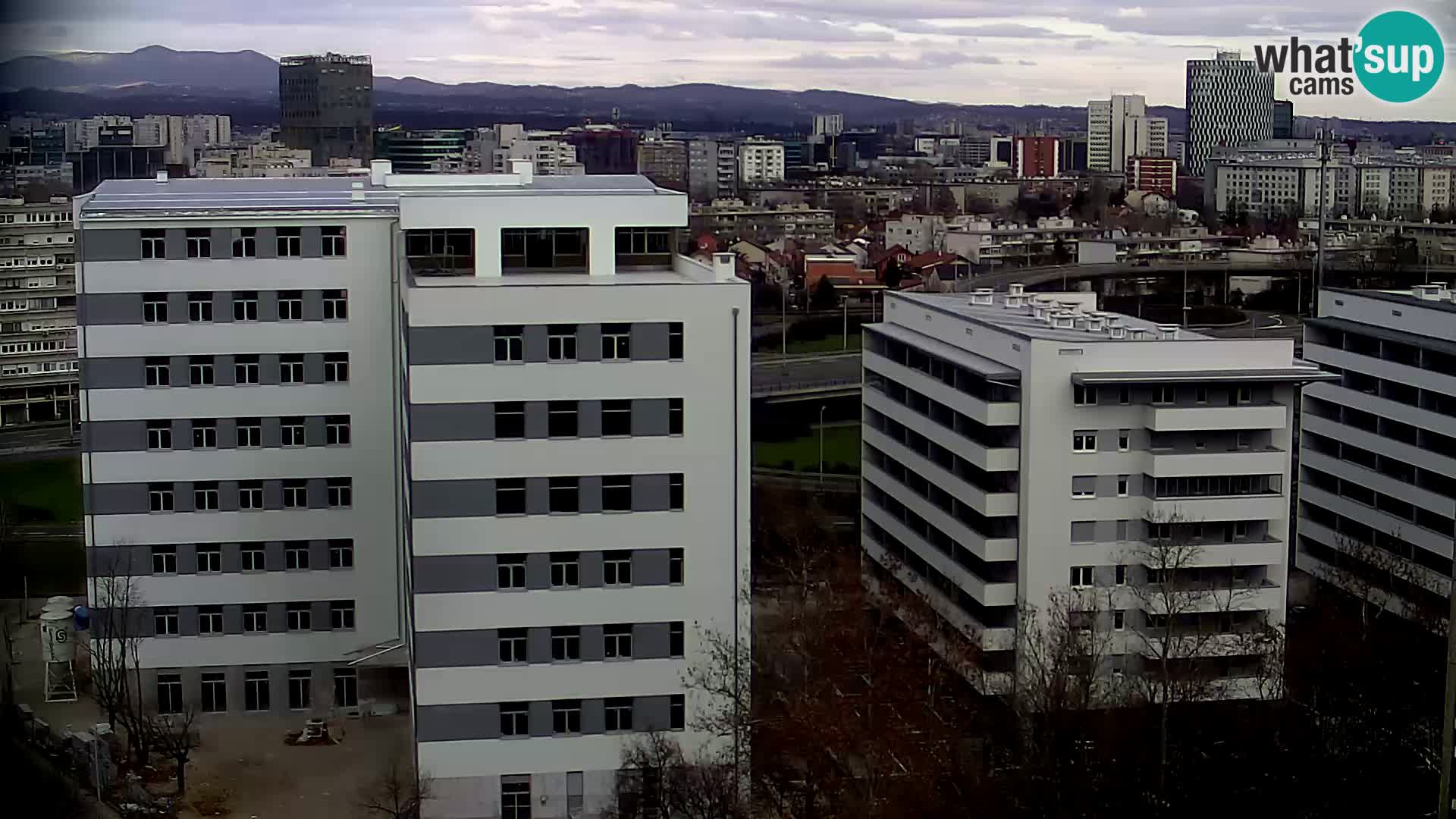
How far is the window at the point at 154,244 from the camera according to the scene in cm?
600

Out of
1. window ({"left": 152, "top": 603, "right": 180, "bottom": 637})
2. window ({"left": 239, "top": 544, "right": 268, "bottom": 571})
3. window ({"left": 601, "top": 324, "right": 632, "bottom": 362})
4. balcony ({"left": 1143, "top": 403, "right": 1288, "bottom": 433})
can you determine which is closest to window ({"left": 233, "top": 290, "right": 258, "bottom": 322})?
window ({"left": 239, "top": 544, "right": 268, "bottom": 571})

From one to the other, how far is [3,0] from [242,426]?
15.2 ft

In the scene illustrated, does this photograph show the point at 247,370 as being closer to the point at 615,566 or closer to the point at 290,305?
the point at 290,305

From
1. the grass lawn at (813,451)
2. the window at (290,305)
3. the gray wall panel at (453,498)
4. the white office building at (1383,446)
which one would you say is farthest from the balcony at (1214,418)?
the grass lawn at (813,451)

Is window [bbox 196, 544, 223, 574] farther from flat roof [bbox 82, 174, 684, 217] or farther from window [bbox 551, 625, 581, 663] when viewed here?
window [bbox 551, 625, 581, 663]

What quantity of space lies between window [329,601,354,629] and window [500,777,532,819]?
4.81ft

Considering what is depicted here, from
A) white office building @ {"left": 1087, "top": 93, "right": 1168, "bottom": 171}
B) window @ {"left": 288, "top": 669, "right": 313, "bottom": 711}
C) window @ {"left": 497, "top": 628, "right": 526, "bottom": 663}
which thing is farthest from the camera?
white office building @ {"left": 1087, "top": 93, "right": 1168, "bottom": 171}

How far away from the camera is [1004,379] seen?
614 cm

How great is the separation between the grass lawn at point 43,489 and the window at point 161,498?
13.7ft

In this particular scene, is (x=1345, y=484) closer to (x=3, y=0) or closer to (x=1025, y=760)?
(x=1025, y=760)

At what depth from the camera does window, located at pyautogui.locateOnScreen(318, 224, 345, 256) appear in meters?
6.09

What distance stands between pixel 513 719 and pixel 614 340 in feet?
3.63

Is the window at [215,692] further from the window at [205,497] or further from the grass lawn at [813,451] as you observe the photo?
the grass lawn at [813,451]

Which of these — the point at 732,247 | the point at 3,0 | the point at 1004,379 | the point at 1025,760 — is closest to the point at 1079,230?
the point at 732,247
